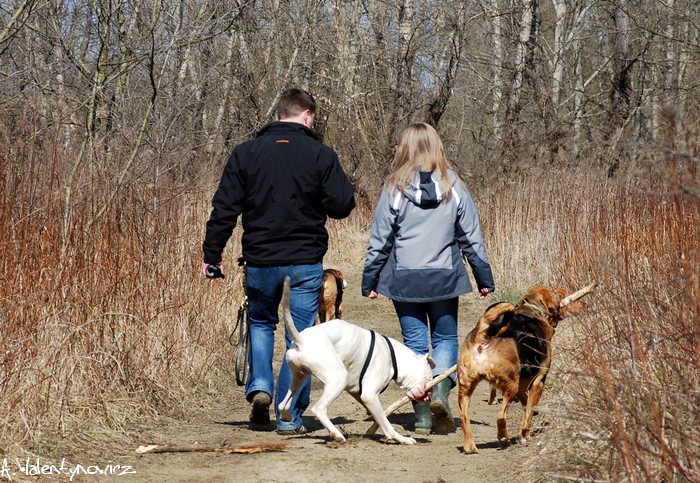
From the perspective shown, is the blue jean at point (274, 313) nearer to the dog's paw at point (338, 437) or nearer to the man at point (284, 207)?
the man at point (284, 207)

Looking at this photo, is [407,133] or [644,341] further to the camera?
[407,133]

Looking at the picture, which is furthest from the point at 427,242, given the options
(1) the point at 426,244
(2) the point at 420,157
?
(2) the point at 420,157

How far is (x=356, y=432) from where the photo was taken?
6484 mm

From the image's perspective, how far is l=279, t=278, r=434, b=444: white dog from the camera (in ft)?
18.6

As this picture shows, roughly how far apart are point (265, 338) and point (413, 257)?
1.13 meters

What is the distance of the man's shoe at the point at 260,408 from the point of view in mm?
6281

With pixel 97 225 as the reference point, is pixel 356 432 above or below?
below

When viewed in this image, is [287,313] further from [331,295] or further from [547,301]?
[331,295]

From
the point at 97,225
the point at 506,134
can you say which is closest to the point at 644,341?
the point at 97,225

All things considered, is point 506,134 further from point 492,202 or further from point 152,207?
point 152,207

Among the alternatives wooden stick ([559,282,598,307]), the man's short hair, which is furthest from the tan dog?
the man's short hair

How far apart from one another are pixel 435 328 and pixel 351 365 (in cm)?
86

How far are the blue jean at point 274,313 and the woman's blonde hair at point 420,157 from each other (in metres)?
0.80

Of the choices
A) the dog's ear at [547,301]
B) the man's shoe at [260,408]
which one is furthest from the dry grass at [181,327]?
the man's shoe at [260,408]
